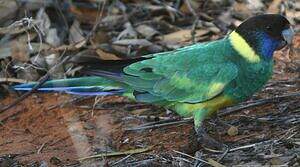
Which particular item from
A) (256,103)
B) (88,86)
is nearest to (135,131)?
(88,86)

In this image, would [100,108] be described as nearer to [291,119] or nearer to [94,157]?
[94,157]

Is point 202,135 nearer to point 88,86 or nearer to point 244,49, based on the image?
point 244,49

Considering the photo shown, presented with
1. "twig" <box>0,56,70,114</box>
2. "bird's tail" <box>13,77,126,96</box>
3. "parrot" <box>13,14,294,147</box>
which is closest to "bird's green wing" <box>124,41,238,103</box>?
"parrot" <box>13,14,294,147</box>

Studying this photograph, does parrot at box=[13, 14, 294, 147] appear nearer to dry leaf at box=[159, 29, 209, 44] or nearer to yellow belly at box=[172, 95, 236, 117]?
yellow belly at box=[172, 95, 236, 117]

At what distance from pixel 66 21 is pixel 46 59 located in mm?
499

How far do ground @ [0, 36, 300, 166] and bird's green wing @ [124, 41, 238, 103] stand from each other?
260mm

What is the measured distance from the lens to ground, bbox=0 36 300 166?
3.42 metres

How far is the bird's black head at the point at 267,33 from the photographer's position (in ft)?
12.1

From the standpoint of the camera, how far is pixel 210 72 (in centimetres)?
367

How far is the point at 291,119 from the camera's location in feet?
12.2

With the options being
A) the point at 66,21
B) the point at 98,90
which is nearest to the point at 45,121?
the point at 98,90

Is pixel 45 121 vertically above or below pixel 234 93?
below

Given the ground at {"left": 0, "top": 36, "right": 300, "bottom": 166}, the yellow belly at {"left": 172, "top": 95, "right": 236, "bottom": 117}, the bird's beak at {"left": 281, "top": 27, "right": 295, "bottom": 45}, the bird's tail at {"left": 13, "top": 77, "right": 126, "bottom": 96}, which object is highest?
the bird's beak at {"left": 281, "top": 27, "right": 295, "bottom": 45}

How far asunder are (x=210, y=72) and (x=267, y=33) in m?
0.38
